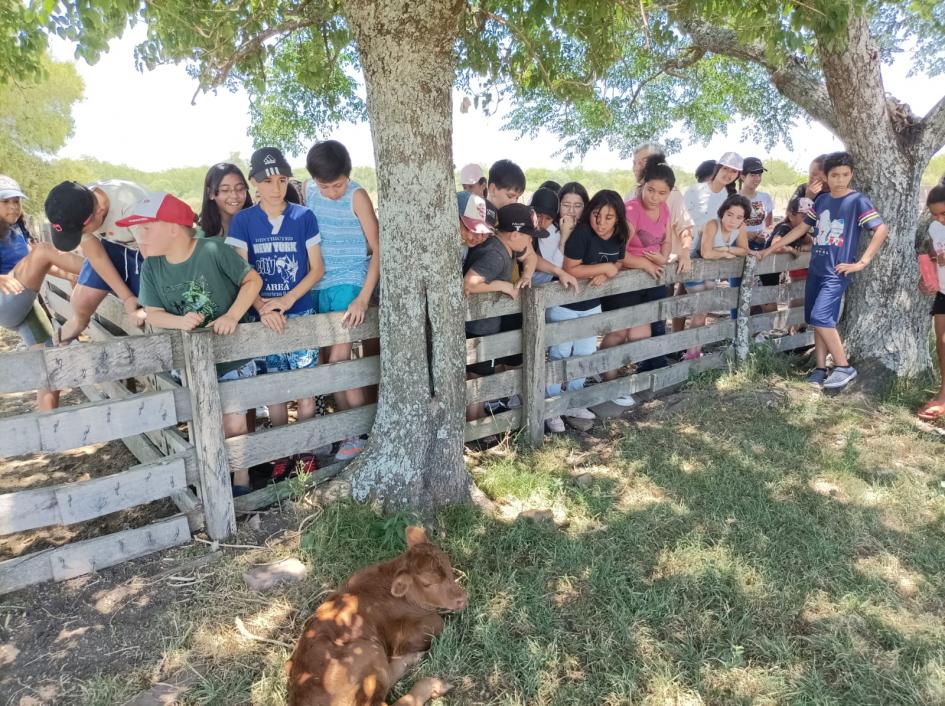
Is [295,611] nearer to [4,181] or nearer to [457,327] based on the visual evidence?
[457,327]

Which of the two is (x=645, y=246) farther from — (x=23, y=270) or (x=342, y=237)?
(x=23, y=270)

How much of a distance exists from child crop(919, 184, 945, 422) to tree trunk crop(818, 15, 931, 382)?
0.97 feet

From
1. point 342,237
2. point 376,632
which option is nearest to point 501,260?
point 342,237

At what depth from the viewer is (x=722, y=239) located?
645 cm

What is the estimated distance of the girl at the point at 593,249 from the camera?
5.13 metres

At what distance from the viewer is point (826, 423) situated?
17.1 feet

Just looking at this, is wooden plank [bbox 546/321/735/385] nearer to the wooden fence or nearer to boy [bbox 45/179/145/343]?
the wooden fence

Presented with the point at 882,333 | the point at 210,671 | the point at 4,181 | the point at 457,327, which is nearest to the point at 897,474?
the point at 882,333

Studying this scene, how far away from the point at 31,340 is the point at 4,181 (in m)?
1.25

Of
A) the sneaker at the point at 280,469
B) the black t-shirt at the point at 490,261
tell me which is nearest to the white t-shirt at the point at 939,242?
the black t-shirt at the point at 490,261

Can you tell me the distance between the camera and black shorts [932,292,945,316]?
5590mm

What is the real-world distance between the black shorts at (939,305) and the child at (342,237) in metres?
4.96

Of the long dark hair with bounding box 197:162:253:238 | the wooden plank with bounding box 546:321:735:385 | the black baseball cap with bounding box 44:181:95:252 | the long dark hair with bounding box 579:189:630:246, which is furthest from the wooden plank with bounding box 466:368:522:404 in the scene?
the black baseball cap with bounding box 44:181:95:252

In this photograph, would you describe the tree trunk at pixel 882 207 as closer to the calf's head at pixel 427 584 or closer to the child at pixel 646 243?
the child at pixel 646 243
